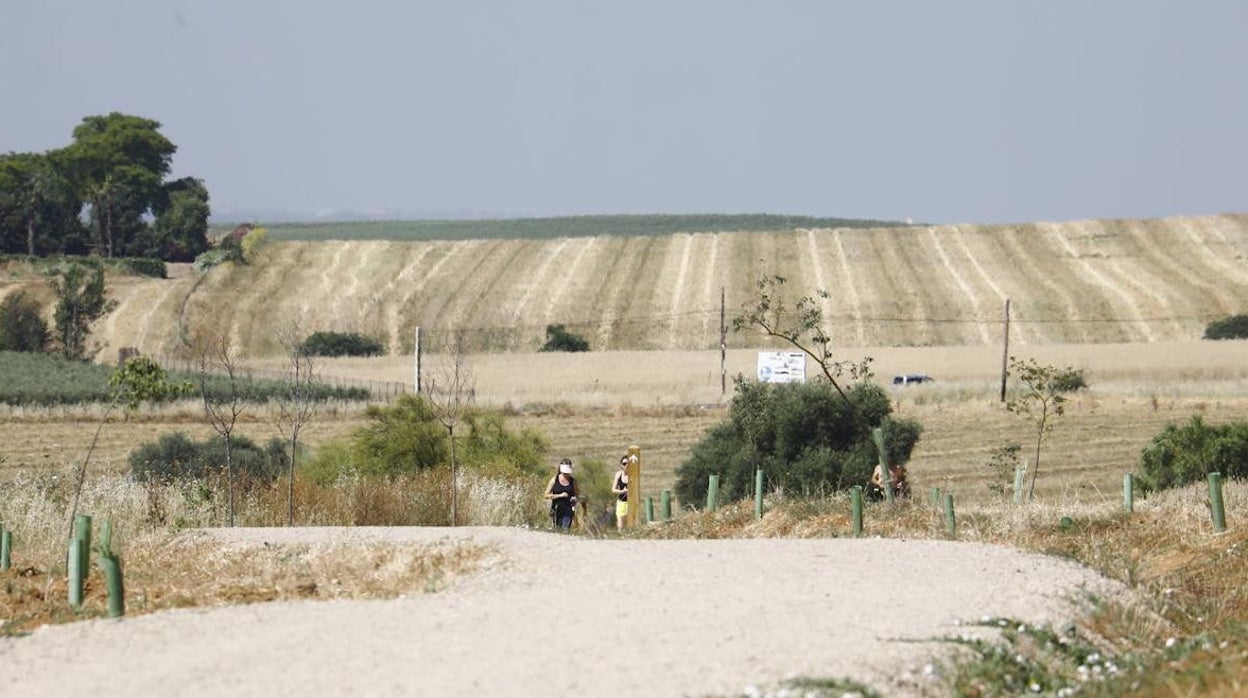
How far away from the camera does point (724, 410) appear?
5800 cm

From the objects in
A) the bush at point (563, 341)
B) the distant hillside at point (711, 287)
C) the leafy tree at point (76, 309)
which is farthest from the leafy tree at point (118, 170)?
the bush at point (563, 341)

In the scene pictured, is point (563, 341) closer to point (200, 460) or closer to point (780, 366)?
point (780, 366)

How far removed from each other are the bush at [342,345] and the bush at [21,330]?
1174 centimetres

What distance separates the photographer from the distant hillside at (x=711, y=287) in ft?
270

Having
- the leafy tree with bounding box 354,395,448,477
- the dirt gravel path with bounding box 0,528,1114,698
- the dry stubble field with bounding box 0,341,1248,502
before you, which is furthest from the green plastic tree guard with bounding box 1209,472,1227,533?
the leafy tree with bounding box 354,395,448,477

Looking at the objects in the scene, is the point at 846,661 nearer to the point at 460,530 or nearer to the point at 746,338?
the point at 460,530

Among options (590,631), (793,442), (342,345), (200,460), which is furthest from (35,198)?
(590,631)

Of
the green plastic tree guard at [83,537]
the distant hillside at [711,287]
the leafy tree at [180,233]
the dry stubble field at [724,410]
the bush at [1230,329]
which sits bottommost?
the dry stubble field at [724,410]

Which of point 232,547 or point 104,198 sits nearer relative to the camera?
point 232,547

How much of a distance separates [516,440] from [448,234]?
131m

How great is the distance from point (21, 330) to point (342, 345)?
14058mm

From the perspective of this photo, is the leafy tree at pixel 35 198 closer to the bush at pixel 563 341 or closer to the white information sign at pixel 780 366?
the bush at pixel 563 341

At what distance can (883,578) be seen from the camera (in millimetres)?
15703

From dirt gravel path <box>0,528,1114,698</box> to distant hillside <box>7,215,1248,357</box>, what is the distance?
64.5 metres
